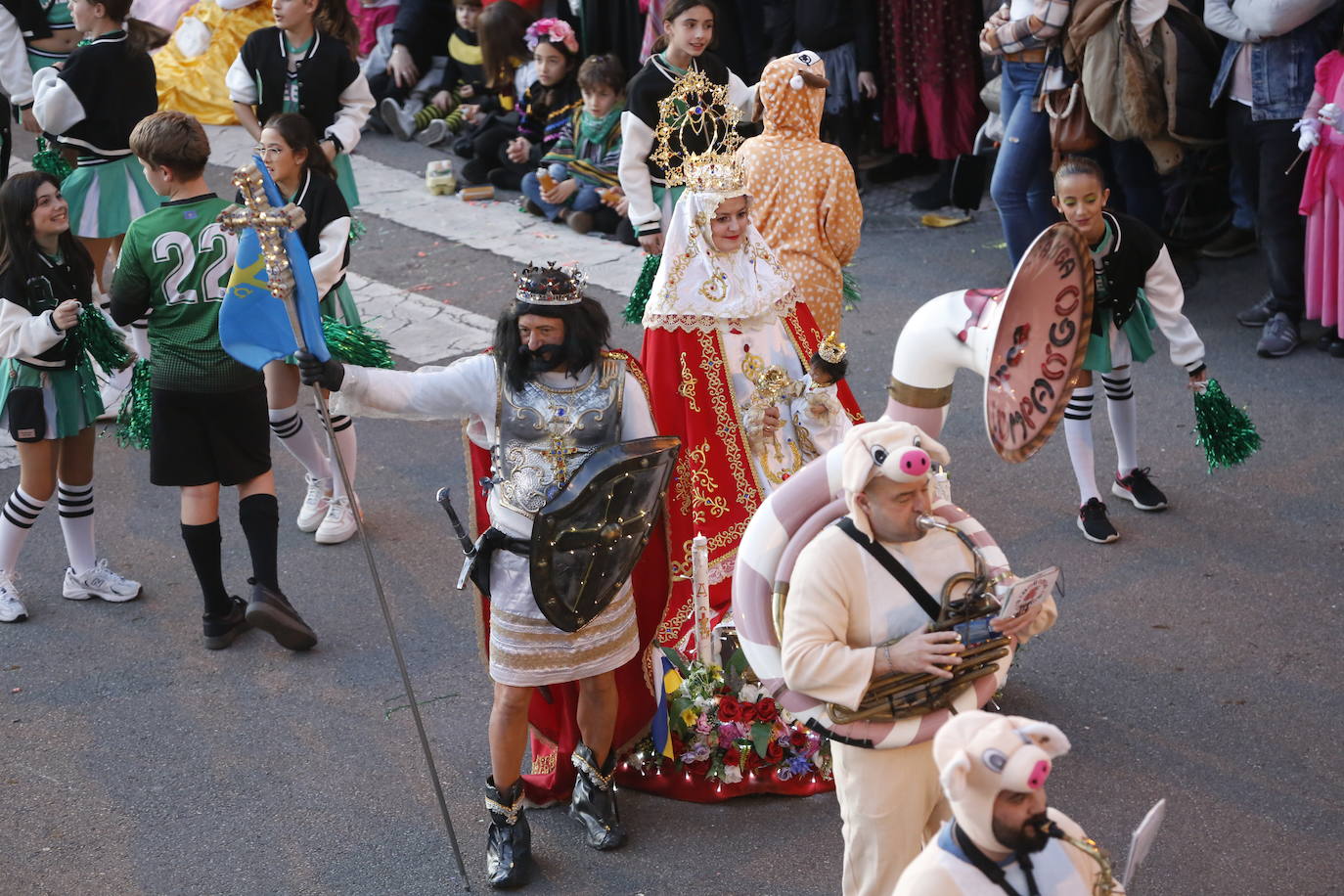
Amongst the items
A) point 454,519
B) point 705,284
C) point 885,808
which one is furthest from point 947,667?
point 705,284

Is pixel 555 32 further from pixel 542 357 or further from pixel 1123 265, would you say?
pixel 542 357

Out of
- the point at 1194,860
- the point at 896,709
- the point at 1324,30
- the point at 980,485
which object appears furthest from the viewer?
the point at 1324,30

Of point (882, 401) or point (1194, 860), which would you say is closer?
point (1194, 860)

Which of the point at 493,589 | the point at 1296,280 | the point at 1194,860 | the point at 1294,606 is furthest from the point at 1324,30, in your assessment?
the point at 493,589

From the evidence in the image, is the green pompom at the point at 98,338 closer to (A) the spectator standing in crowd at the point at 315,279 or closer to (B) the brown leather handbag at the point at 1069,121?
(A) the spectator standing in crowd at the point at 315,279

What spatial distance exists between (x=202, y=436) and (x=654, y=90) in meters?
3.15

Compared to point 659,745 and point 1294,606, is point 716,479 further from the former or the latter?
point 1294,606

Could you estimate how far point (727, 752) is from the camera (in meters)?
5.19

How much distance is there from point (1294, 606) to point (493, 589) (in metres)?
3.21

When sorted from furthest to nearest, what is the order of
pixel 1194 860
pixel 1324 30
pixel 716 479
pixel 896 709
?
pixel 1324 30
pixel 716 479
pixel 1194 860
pixel 896 709

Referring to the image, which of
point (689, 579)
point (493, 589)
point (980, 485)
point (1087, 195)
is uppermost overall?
point (1087, 195)

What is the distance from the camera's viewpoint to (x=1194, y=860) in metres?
4.67

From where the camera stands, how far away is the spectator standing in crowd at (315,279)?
6570 mm

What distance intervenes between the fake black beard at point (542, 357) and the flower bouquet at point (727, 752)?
1302 mm
